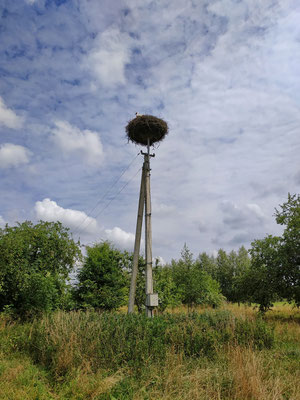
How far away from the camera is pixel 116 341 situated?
629 centimetres

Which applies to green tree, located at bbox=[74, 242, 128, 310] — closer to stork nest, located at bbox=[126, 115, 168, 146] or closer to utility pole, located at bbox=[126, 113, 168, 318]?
utility pole, located at bbox=[126, 113, 168, 318]

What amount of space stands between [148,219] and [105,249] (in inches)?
209

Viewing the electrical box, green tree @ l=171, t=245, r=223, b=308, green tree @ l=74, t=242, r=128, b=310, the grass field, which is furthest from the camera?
green tree @ l=171, t=245, r=223, b=308

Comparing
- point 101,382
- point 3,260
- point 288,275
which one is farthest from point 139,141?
point 288,275

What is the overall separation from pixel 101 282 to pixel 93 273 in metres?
0.62

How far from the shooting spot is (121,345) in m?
6.17

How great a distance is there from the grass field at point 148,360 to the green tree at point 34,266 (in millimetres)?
3369

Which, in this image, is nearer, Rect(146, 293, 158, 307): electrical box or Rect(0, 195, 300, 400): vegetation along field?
Rect(0, 195, 300, 400): vegetation along field

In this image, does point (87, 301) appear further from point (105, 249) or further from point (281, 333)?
point (281, 333)

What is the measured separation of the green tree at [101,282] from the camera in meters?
13.3

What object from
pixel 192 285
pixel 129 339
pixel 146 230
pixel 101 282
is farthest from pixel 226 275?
pixel 129 339

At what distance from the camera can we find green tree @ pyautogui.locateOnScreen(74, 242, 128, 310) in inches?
524

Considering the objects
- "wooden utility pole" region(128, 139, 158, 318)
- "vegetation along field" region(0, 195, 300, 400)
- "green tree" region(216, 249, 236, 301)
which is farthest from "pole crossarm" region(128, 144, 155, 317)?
"green tree" region(216, 249, 236, 301)

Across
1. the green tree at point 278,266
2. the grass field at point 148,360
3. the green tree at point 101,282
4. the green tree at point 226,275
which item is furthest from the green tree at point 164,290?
the green tree at point 226,275
